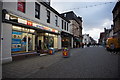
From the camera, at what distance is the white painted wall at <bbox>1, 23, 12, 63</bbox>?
7692mm

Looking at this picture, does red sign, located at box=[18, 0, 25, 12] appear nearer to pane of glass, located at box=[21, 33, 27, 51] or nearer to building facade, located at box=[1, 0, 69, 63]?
building facade, located at box=[1, 0, 69, 63]

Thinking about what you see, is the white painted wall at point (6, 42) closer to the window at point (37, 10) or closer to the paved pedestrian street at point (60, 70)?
the paved pedestrian street at point (60, 70)

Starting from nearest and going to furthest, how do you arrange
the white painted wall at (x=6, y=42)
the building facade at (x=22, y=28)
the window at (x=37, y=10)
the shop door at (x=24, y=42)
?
the white painted wall at (x=6, y=42), the building facade at (x=22, y=28), the shop door at (x=24, y=42), the window at (x=37, y=10)

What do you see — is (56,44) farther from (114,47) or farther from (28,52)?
(114,47)

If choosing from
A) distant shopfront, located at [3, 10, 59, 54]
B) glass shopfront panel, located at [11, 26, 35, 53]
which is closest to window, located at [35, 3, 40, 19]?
distant shopfront, located at [3, 10, 59, 54]

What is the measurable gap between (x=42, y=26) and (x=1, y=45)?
6441 mm

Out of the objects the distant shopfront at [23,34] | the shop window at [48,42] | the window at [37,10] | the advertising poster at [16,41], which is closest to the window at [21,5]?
the distant shopfront at [23,34]

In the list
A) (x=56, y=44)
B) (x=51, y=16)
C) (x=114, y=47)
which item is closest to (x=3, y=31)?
(x=51, y=16)

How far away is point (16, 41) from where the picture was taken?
9.34 m

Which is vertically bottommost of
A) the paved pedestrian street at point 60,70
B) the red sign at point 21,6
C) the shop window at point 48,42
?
the paved pedestrian street at point 60,70

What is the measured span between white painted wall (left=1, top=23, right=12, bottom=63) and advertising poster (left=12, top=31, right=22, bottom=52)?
663 millimetres

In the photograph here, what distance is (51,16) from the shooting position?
1620 centimetres

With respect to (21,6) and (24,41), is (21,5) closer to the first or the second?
(21,6)

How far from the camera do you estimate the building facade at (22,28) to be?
7.88 meters
